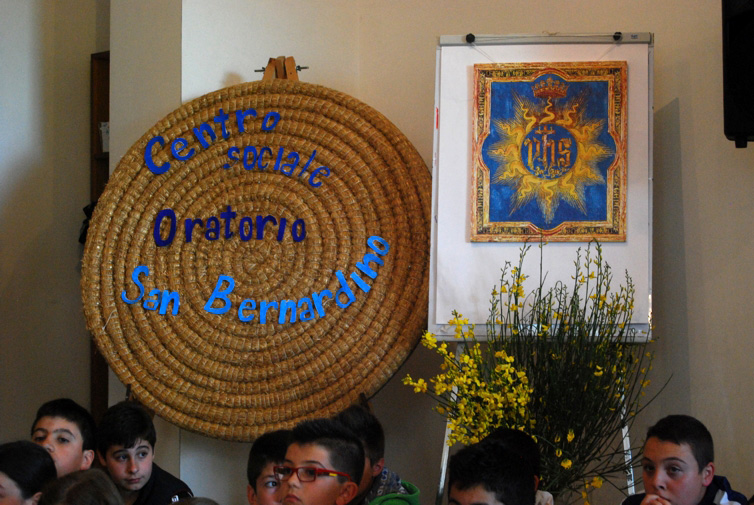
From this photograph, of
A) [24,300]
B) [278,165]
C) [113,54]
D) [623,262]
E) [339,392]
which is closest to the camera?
[623,262]

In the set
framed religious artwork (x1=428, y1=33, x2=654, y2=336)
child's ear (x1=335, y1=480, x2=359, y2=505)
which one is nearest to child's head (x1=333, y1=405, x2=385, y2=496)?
child's ear (x1=335, y1=480, x2=359, y2=505)

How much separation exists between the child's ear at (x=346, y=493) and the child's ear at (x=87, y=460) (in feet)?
3.09

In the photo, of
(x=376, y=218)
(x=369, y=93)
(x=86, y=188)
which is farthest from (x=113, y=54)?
(x=376, y=218)

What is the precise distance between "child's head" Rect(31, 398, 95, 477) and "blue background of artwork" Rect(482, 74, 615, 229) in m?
1.39

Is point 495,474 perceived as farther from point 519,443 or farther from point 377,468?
point 377,468

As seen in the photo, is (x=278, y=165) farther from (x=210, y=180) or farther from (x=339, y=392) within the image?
(x=339, y=392)

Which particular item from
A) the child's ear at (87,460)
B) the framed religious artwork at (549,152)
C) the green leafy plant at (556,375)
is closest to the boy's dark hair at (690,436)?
the green leafy plant at (556,375)

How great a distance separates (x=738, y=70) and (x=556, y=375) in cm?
98

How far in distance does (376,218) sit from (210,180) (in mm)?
612

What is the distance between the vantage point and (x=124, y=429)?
2699 mm

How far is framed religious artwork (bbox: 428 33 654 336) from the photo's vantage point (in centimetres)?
273

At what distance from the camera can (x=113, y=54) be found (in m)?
3.52

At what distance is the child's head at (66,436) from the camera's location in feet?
8.71

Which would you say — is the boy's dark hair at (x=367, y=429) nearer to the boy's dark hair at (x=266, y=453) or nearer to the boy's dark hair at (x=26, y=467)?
the boy's dark hair at (x=266, y=453)
